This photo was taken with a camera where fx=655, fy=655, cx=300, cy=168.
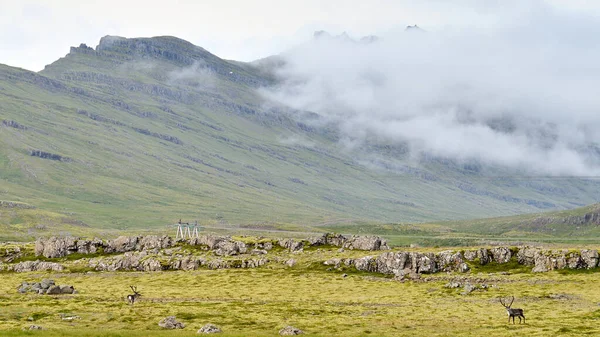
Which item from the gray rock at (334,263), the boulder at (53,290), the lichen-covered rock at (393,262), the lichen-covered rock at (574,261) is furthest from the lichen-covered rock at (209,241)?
the lichen-covered rock at (574,261)

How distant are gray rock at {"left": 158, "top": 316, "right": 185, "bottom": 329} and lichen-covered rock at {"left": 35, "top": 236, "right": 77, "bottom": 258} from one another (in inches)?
4091

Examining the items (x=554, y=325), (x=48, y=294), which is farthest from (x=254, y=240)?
(x=554, y=325)

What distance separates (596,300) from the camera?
89688 millimetres

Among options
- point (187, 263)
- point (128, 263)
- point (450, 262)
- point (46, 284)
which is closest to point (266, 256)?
point (187, 263)

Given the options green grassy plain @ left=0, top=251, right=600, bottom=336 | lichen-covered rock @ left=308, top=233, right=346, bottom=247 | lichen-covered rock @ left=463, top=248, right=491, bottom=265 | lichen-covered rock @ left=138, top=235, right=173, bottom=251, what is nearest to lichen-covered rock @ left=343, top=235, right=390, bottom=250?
lichen-covered rock @ left=308, top=233, right=346, bottom=247

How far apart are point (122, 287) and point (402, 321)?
6116cm

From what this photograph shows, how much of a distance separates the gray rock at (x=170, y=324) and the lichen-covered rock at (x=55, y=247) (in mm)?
103909

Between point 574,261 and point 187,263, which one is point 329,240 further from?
point 574,261

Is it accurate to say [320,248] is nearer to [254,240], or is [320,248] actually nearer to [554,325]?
[254,240]

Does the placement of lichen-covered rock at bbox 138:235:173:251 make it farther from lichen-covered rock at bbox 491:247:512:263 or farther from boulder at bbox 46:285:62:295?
lichen-covered rock at bbox 491:247:512:263

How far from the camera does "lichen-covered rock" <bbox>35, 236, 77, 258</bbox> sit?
541ft

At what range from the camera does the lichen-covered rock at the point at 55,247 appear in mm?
165000

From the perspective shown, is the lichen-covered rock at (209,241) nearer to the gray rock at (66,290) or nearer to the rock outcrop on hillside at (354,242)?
the rock outcrop on hillside at (354,242)

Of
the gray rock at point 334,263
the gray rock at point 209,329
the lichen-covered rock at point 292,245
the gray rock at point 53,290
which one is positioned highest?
the lichen-covered rock at point 292,245
